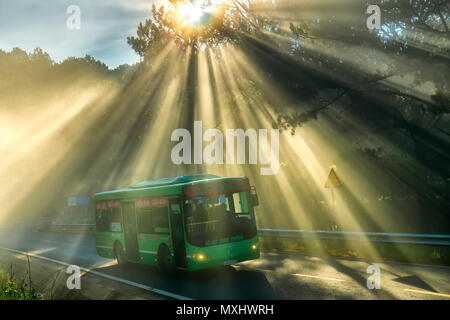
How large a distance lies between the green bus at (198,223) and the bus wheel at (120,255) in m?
2.24

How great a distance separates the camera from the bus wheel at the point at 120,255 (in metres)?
18.0

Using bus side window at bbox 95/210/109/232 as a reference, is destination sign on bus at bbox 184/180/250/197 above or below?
above

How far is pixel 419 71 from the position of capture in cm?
2002

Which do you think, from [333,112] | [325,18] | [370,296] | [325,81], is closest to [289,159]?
[333,112]

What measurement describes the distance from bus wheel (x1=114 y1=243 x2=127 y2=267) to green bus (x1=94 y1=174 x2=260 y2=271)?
7.34 ft

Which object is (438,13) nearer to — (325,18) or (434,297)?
(325,18)

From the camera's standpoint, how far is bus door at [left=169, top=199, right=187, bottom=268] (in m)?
13.6

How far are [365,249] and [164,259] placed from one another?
274 inches

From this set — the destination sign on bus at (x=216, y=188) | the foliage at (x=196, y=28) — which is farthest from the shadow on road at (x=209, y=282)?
the foliage at (x=196, y=28)

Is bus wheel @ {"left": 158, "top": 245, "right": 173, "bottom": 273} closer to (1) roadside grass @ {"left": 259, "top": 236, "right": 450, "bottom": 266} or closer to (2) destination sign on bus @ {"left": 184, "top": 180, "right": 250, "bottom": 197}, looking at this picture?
(2) destination sign on bus @ {"left": 184, "top": 180, "right": 250, "bottom": 197}

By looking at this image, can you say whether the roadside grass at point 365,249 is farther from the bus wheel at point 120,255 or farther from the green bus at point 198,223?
the bus wheel at point 120,255

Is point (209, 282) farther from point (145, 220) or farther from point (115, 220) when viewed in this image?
point (115, 220)

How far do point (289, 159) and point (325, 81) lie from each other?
1032 centimetres

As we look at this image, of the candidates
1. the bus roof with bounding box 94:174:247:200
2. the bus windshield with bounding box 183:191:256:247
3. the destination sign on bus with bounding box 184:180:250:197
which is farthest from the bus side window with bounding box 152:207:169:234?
the destination sign on bus with bounding box 184:180:250:197
